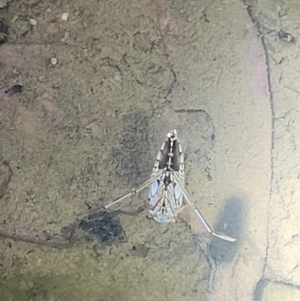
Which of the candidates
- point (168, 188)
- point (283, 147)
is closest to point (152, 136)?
point (168, 188)

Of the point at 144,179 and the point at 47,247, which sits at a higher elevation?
the point at 144,179

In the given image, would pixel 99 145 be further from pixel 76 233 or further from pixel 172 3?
pixel 172 3

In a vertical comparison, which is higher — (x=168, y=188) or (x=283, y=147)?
(x=283, y=147)

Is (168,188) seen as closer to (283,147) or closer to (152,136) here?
(152,136)

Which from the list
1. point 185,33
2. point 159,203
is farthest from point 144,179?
point 185,33

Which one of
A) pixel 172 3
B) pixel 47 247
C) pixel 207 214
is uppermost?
pixel 172 3

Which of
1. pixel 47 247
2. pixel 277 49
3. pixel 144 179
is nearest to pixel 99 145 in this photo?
pixel 144 179

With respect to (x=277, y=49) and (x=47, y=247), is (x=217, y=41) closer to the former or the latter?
(x=277, y=49)
